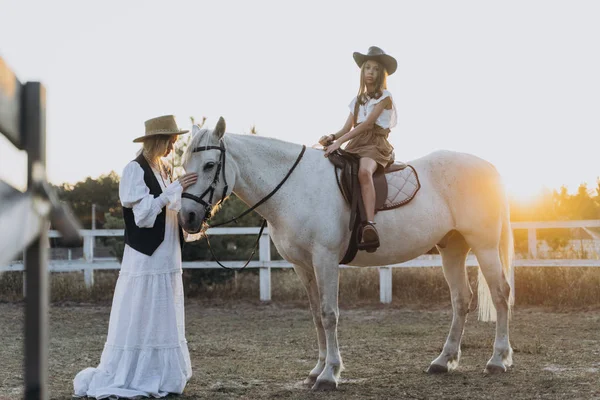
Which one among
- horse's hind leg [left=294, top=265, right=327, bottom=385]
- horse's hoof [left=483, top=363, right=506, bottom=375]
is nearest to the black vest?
horse's hind leg [left=294, top=265, right=327, bottom=385]

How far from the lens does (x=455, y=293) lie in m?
6.31

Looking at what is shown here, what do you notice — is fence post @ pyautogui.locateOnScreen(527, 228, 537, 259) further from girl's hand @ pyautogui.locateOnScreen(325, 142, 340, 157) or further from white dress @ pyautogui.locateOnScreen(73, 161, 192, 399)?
white dress @ pyautogui.locateOnScreen(73, 161, 192, 399)

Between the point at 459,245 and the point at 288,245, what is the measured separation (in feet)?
6.32

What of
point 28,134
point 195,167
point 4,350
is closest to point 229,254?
point 4,350

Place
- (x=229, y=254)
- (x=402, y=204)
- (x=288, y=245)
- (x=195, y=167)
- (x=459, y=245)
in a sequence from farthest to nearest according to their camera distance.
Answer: (x=229, y=254) → (x=459, y=245) → (x=402, y=204) → (x=288, y=245) → (x=195, y=167)

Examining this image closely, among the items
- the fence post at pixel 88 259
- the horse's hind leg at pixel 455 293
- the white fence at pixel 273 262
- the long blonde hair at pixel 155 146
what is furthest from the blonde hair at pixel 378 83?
the fence post at pixel 88 259

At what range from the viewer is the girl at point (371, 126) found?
537cm

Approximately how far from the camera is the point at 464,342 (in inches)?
293

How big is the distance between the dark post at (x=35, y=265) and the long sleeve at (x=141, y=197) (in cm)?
385

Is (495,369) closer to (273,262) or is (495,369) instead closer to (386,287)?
(386,287)

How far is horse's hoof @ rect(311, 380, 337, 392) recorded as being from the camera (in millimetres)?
5129

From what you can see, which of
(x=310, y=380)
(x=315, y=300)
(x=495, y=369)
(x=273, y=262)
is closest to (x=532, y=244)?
(x=273, y=262)

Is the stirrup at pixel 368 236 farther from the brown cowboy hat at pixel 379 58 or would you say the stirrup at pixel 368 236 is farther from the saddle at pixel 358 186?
the brown cowboy hat at pixel 379 58

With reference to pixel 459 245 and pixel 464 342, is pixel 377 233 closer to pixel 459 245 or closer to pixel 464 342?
pixel 459 245
